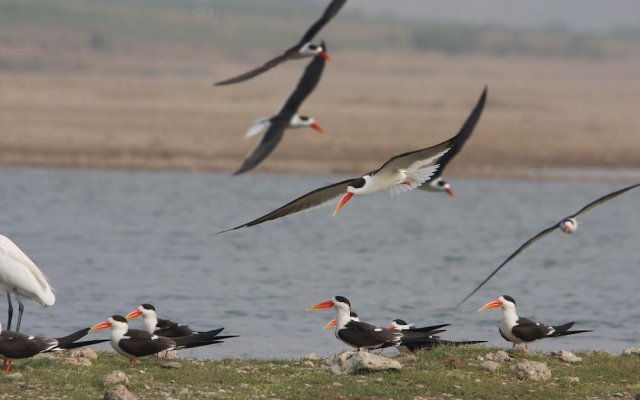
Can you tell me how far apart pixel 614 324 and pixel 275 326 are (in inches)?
170

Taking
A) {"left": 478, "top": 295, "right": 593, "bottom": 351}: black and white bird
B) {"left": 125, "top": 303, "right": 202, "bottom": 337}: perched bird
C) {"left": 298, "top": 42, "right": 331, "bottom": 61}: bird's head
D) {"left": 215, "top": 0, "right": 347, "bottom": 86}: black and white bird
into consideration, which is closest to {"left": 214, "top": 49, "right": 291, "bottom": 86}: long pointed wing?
{"left": 215, "top": 0, "right": 347, "bottom": 86}: black and white bird

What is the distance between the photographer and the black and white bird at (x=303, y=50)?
1362 centimetres

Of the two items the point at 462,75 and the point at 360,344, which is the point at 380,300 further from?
the point at 462,75

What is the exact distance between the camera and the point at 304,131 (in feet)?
114

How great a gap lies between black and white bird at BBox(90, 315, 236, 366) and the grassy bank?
4.9 inches

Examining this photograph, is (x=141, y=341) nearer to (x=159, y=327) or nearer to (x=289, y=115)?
(x=159, y=327)

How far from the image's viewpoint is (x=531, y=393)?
34.2 ft

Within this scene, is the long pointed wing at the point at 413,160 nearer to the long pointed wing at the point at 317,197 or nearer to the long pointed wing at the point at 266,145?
the long pointed wing at the point at 317,197

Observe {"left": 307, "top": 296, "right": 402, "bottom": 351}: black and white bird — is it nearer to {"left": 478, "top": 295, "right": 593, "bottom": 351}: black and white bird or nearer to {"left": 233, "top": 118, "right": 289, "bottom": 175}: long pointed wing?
{"left": 478, "top": 295, "right": 593, "bottom": 351}: black and white bird

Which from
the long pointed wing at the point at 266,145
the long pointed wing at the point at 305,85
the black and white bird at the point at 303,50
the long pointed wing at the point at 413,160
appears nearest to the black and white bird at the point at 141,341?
the long pointed wing at the point at 413,160

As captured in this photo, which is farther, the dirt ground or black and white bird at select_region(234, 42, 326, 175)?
the dirt ground

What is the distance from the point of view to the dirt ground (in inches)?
1270

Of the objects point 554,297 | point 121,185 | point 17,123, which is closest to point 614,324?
point 554,297

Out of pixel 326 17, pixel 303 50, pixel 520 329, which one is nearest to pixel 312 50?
pixel 303 50
